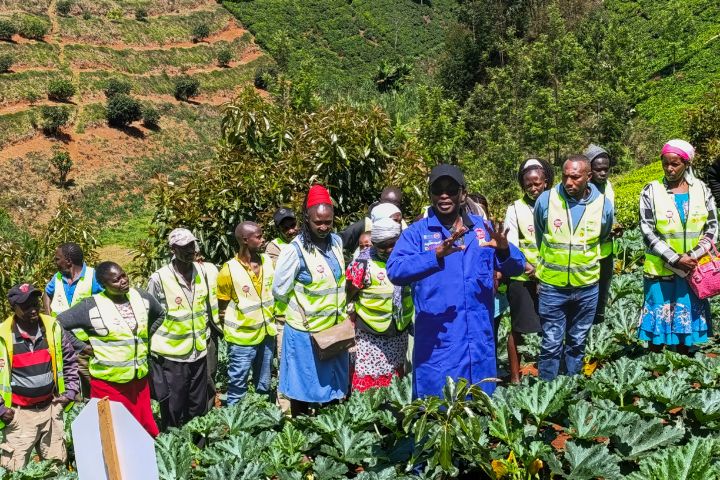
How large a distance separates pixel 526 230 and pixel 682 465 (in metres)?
2.72

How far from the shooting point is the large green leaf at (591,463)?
3.13 metres

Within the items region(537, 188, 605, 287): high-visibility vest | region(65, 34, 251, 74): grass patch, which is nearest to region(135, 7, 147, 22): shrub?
region(65, 34, 251, 74): grass patch

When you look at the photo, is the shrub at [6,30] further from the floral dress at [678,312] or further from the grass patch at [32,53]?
the floral dress at [678,312]

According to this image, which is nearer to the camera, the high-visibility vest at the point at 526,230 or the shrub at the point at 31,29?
the high-visibility vest at the point at 526,230

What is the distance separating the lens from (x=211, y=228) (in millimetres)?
7676

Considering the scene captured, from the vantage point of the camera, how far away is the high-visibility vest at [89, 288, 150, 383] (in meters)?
4.76

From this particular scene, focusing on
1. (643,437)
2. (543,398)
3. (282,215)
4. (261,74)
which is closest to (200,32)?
(261,74)

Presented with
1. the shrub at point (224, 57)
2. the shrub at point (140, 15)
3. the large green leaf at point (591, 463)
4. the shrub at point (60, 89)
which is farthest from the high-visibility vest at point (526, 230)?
the shrub at point (140, 15)

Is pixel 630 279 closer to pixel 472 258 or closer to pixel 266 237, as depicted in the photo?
pixel 266 237

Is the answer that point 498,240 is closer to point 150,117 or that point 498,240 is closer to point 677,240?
point 677,240

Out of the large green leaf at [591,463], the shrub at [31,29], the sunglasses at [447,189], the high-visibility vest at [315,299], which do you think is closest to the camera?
the large green leaf at [591,463]

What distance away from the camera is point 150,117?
41.7 meters

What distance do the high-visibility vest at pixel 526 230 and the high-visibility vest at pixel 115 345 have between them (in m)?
2.95

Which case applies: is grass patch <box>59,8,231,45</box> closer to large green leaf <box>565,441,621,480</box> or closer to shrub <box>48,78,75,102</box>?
shrub <box>48,78,75,102</box>
